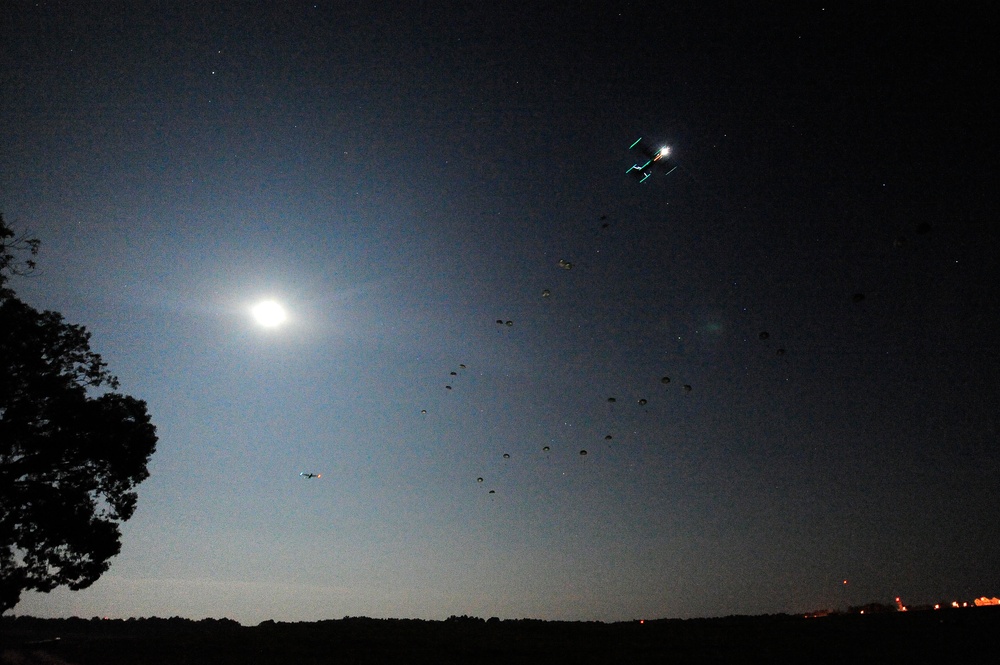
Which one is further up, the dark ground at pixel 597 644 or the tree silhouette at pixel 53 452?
the tree silhouette at pixel 53 452

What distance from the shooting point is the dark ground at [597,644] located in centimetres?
1827

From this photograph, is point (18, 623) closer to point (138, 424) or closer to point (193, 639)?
point (193, 639)

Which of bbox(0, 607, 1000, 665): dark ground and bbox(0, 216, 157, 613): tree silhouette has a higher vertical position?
bbox(0, 216, 157, 613): tree silhouette

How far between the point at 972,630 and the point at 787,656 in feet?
34.4

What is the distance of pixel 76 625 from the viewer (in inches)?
2264

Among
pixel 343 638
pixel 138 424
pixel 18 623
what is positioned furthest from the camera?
pixel 18 623

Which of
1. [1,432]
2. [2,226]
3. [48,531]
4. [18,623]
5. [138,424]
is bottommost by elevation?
[18,623]

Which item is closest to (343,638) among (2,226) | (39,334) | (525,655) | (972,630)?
(525,655)

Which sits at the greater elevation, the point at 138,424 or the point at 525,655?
the point at 138,424

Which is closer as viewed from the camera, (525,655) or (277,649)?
(525,655)

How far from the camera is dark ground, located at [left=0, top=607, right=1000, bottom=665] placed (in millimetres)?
18266

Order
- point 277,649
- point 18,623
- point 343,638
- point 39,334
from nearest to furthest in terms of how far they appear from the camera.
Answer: point 39,334, point 277,649, point 343,638, point 18,623

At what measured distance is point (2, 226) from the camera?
16141mm

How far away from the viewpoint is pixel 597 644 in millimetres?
22297
